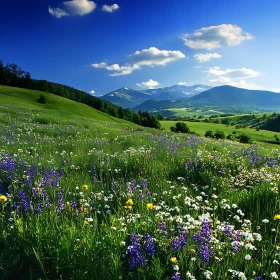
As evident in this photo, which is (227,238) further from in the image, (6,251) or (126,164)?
(126,164)

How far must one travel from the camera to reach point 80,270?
2854 mm

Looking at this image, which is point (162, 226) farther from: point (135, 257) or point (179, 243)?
point (135, 257)

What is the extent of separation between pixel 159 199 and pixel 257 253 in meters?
2.07

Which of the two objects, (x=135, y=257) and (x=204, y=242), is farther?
(x=204, y=242)

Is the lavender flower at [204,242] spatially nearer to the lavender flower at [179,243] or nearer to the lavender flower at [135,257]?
the lavender flower at [179,243]

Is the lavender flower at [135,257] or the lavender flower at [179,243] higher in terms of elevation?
the lavender flower at [179,243]

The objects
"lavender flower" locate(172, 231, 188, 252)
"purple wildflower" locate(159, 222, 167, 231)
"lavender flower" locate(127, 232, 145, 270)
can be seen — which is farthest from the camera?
"purple wildflower" locate(159, 222, 167, 231)

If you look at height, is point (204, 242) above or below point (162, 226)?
below


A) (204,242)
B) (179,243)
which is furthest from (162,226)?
(204,242)

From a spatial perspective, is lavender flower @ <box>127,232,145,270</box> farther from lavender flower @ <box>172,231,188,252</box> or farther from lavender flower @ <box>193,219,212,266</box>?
lavender flower @ <box>193,219,212,266</box>

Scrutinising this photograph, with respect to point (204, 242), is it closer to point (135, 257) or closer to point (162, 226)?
point (162, 226)

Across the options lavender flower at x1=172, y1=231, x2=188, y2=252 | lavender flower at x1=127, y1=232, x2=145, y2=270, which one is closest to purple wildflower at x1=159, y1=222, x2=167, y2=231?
lavender flower at x1=172, y1=231, x2=188, y2=252

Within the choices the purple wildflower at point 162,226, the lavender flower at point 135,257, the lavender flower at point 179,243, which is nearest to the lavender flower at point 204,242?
the lavender flower at point 179,243

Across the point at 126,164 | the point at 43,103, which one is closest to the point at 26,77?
the point at 43,103
